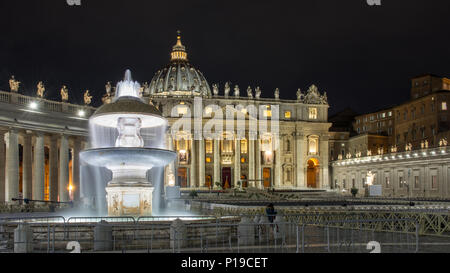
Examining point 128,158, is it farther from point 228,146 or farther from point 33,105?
point 228,146

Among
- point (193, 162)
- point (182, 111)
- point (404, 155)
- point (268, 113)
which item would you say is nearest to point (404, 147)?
point (404, 155)

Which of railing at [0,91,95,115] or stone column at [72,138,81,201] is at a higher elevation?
railing at [0,91,95,115]

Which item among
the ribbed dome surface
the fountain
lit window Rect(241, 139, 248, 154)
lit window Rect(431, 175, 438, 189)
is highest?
the ribbed dome surface

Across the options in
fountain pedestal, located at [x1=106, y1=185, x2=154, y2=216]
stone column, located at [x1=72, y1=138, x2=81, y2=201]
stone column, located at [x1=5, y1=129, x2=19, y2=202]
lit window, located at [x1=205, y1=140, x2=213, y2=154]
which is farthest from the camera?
lit window, located at [x1=205, y1=140, x2=213, y2=154]

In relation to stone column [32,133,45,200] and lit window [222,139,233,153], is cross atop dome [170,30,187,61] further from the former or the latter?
stone column [32,133,45,200]

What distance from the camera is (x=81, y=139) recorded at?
164ft

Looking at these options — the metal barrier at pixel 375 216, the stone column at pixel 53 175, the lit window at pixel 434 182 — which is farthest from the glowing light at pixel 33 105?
the lit window at pixel 434 182

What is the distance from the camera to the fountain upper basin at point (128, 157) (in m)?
22.1

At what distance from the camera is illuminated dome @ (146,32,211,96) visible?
134500mm

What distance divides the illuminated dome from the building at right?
3536 cm

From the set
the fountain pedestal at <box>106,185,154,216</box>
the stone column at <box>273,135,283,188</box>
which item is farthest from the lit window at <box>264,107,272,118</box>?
the fountain pedestal at <box>106,185,154,216</box>

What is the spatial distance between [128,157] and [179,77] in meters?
115

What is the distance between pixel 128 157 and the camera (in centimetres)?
2245

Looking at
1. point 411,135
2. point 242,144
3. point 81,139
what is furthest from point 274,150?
point 81,139
